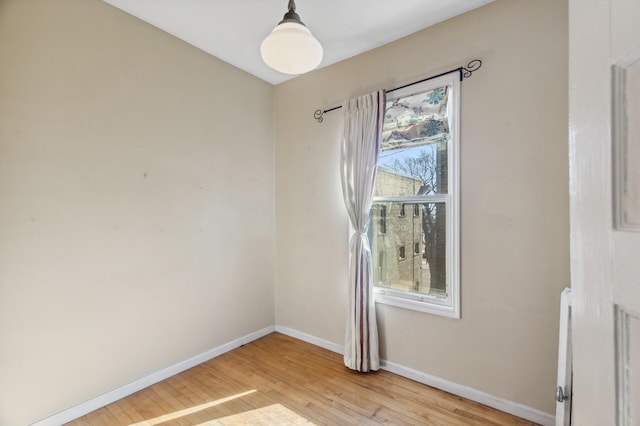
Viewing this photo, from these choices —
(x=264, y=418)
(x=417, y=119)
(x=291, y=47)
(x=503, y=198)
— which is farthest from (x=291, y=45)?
(x=264, y=418)

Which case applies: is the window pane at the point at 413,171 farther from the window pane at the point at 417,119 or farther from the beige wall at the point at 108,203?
the beige wall at the point at 108,203

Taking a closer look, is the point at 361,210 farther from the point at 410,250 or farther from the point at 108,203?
the point at 108,203

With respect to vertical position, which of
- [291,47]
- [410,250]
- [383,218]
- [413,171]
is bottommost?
[410,250]

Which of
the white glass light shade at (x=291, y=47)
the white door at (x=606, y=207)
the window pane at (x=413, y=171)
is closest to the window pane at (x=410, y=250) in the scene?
the window pane at (x=413, y=171)

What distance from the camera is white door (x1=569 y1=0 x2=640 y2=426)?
0.42 meters

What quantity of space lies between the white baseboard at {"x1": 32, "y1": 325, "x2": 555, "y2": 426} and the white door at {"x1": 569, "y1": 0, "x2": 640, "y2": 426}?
68.8 inches

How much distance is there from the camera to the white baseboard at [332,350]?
1.80 metres

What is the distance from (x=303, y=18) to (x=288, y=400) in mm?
2773

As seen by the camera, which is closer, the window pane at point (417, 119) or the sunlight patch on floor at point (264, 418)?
the sunlight patch on floor at point (264, 418)

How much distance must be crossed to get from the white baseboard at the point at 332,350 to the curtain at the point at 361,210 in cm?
26

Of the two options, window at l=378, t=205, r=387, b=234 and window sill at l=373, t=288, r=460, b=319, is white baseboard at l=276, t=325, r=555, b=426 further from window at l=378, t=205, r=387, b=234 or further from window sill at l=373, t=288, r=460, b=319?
window at l=378, t=205, r=387, b=234

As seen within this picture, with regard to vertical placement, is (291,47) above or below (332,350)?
above

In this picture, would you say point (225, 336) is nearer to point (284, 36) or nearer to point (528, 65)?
point (284, 36)

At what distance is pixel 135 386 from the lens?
2.13 metres
